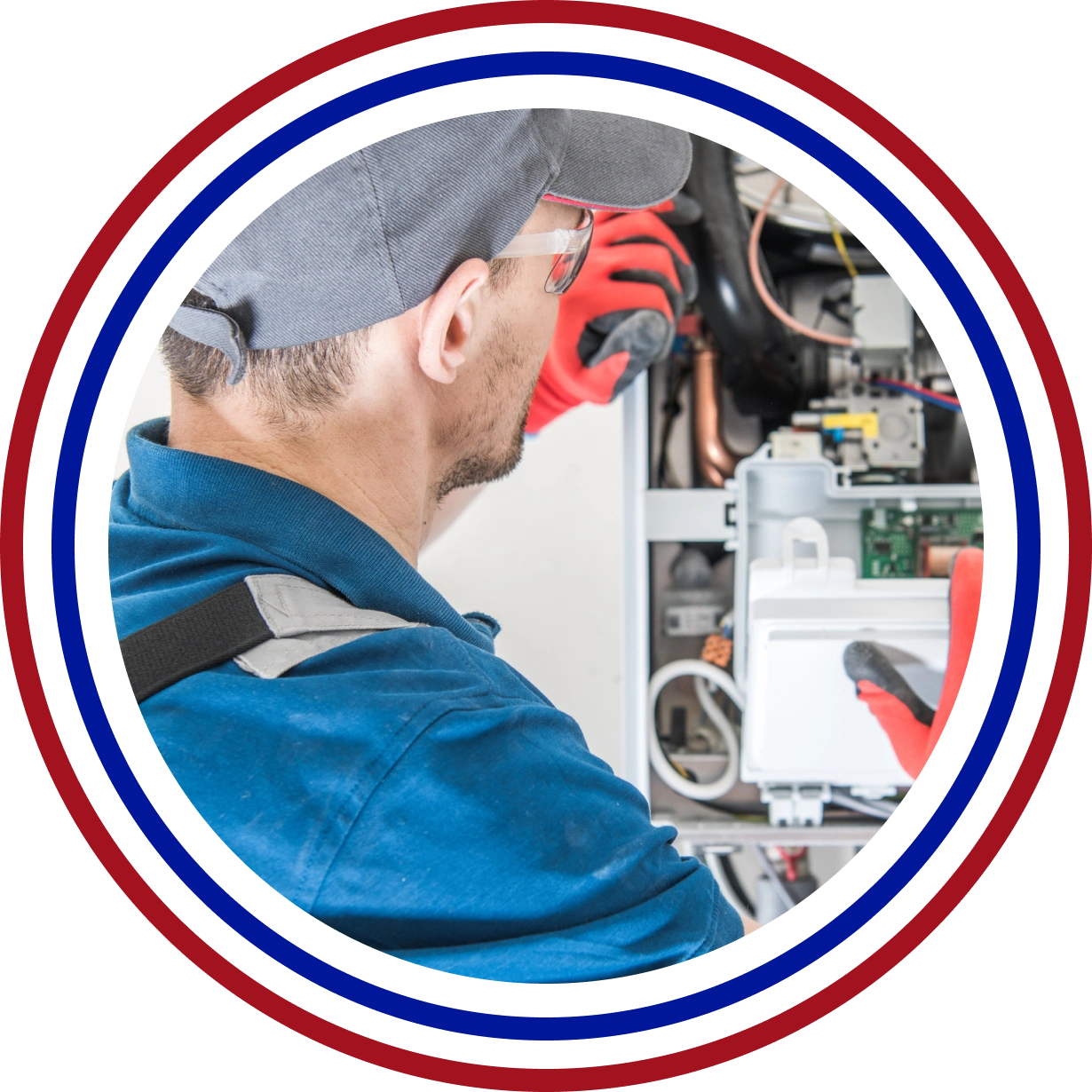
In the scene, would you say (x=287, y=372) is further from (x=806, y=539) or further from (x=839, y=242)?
(x=839, y=242)

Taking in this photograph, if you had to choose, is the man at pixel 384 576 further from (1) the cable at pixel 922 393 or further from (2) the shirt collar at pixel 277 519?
(1) the cable at pixel 922 393

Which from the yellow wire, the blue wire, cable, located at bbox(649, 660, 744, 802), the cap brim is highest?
→ the yellow wire

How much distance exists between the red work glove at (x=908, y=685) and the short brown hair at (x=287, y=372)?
2.61ft

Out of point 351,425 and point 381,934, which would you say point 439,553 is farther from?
point 381,934

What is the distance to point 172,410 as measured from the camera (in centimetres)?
89

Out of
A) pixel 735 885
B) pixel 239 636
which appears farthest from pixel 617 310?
pixel 735 885

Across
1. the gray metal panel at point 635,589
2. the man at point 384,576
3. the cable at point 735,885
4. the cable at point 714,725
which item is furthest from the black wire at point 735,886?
the man at point 384,576

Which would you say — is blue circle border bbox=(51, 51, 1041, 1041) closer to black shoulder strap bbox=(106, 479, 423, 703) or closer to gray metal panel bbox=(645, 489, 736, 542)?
black shoulder strap bbox=(106, 479, 423, 703)

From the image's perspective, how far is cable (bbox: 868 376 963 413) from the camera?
163 centimetres

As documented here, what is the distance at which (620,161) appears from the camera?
38.2 inches

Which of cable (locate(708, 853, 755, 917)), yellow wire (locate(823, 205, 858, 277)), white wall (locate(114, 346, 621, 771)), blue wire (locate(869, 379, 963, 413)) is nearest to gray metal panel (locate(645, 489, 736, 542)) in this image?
white wall (locate(114, 346, 621, 771))

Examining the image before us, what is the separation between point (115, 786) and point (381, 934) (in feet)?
0.86

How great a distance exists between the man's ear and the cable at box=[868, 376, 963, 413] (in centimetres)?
104

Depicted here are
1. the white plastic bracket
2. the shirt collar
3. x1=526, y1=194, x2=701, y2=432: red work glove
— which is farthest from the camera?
the white plastic bracket
